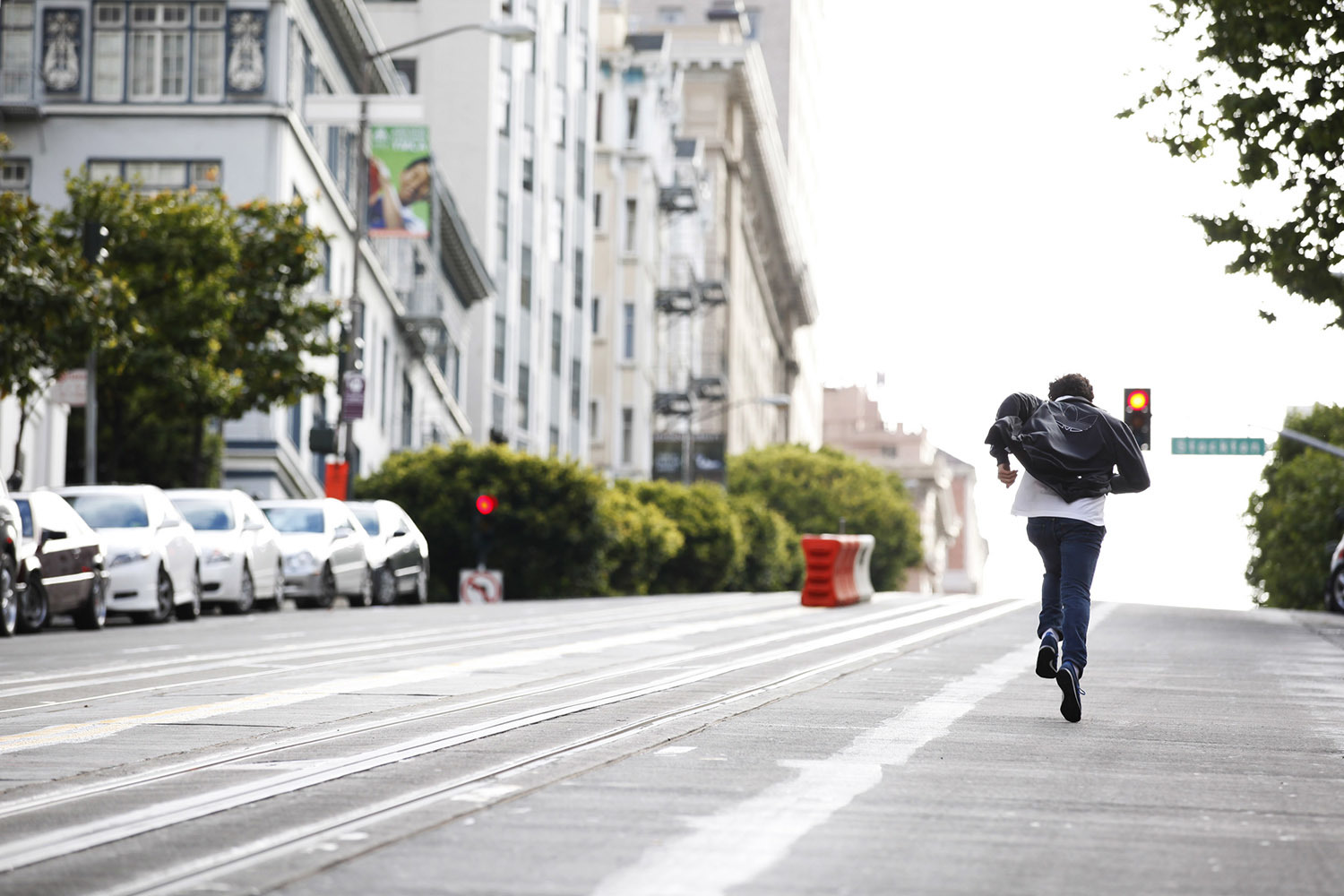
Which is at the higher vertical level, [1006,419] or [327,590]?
Answer: [1006,419]

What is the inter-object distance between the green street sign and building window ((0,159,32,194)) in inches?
1142

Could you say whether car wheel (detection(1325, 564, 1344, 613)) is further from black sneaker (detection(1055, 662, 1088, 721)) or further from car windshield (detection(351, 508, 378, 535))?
black sneaker (detection(1055, 662, 1088, 721))

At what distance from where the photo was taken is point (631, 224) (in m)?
84.2

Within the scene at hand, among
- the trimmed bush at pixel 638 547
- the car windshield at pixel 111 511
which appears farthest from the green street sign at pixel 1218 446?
the car windshield at pixel 111 511

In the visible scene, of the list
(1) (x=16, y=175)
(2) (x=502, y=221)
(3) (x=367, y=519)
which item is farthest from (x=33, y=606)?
(2) (x=502, y=221)

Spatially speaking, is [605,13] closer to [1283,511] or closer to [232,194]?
[1283,511]

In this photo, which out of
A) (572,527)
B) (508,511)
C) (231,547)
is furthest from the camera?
(572,527)

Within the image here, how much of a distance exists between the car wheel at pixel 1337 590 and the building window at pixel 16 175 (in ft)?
86.5

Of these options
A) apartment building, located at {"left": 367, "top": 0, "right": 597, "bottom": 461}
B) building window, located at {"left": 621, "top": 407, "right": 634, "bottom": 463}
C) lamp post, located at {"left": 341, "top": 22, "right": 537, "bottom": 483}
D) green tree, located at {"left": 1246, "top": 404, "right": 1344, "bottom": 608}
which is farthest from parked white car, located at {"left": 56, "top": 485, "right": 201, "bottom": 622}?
building window, located at {"left": 621, "top": 407, "right": 634, "bottom": 463}

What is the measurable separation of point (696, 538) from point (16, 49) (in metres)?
21.6

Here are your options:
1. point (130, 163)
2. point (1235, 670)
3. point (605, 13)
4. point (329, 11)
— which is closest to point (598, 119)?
point (605, 13)

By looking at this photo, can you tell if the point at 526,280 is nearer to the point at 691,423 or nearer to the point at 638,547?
the point at 691,423

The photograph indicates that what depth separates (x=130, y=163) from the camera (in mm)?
43312

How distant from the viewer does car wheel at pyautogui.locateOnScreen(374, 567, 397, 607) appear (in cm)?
3294
